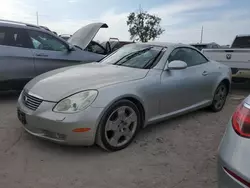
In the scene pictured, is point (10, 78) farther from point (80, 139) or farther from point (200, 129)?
point (200, 129)

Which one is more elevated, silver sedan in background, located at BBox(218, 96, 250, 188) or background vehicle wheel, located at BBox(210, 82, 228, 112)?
silver sedan in background, located at BBox(218, 96, 250, 188)

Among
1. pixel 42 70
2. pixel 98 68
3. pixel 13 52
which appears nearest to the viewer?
pixel 98 68

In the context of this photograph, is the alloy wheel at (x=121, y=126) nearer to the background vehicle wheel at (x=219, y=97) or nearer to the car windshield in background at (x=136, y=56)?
the car windshield in background at (x=136, y=56)

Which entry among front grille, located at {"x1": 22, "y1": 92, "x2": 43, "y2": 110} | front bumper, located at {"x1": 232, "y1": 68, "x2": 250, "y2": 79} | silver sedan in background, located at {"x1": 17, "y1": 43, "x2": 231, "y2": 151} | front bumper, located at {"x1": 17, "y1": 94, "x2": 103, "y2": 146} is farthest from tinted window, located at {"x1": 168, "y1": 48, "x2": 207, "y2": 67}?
front bumper, located at {"x1": 232, "y1": 68, "x2": 250, "y2": 79}

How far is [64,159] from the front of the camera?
9.95 feet

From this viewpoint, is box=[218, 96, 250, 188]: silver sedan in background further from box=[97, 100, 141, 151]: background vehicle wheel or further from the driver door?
the driver door

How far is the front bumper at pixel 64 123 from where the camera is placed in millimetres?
2895

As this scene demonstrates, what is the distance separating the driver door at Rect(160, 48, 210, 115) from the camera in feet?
12.5

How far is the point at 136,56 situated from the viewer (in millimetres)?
4125

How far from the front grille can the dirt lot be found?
0.51 meters

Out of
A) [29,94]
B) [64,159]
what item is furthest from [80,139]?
[29,94]

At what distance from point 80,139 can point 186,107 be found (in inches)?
79.8

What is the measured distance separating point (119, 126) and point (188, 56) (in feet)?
6.62

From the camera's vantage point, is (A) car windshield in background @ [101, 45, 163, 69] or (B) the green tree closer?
(A) car windshield in background @ [101, 45, 163, 69]
